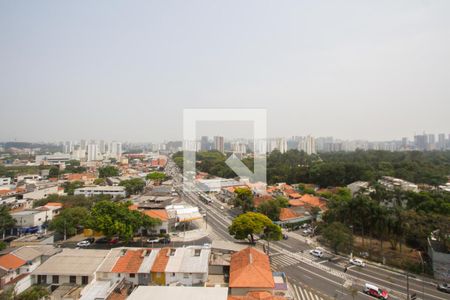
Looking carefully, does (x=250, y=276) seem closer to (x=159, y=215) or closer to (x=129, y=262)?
(x=129, y=262)

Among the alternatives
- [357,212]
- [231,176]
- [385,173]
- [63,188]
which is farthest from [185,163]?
[357,212]

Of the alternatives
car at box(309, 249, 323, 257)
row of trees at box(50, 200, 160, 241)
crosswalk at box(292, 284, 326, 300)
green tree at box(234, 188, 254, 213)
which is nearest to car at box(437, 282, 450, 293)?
car at box(309, 249, 323, 257)

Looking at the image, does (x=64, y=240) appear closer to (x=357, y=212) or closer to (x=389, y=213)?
(x=357, y=212)

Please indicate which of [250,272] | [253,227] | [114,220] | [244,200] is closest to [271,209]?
[244,200]

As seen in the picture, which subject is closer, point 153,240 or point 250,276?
point 250,276

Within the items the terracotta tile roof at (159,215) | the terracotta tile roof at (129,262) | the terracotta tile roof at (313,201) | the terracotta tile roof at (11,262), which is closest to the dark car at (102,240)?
the terracotta tile roof at (159,215)

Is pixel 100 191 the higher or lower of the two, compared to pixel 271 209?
lower

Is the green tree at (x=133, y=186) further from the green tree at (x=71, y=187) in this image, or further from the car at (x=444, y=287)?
the car at (x=444, y=287)

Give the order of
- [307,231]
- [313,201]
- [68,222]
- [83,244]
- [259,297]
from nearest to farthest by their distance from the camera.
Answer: [259,297], [83,244], [68,222], [307,231], [313,201]
